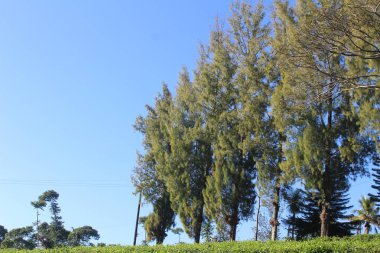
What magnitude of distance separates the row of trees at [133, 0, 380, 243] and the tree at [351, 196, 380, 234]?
12504 millimetres

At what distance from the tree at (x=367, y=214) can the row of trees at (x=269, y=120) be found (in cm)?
1250

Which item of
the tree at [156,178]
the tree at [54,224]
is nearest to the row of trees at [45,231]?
the tree at [54,224]

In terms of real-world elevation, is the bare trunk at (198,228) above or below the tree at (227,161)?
below

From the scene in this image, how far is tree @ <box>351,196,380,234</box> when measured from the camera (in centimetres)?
3111

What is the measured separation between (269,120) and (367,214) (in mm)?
17911

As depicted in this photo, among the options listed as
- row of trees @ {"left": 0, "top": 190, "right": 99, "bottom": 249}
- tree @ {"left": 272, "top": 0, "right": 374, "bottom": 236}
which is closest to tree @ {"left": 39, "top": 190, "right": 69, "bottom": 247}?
row of trees @ {"left": 0, "top": 190, "right": 99, "bottom": 249}

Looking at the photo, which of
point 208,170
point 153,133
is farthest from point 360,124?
point 153,133

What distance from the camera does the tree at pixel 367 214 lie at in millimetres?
31112

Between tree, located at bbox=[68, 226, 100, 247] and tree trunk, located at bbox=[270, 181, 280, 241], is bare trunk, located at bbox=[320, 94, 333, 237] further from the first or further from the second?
tree, located at bbox=[68, 226, 100, 247]

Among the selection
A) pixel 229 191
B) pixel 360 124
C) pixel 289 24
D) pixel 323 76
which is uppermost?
pixel 289 24

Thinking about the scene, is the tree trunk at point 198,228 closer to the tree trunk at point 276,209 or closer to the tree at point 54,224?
the tree trunk at point 276,209

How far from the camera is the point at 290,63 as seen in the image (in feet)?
47.7

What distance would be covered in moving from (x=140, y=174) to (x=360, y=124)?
15674mm

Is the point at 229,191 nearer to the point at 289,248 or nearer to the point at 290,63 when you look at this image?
the point at 290,63
